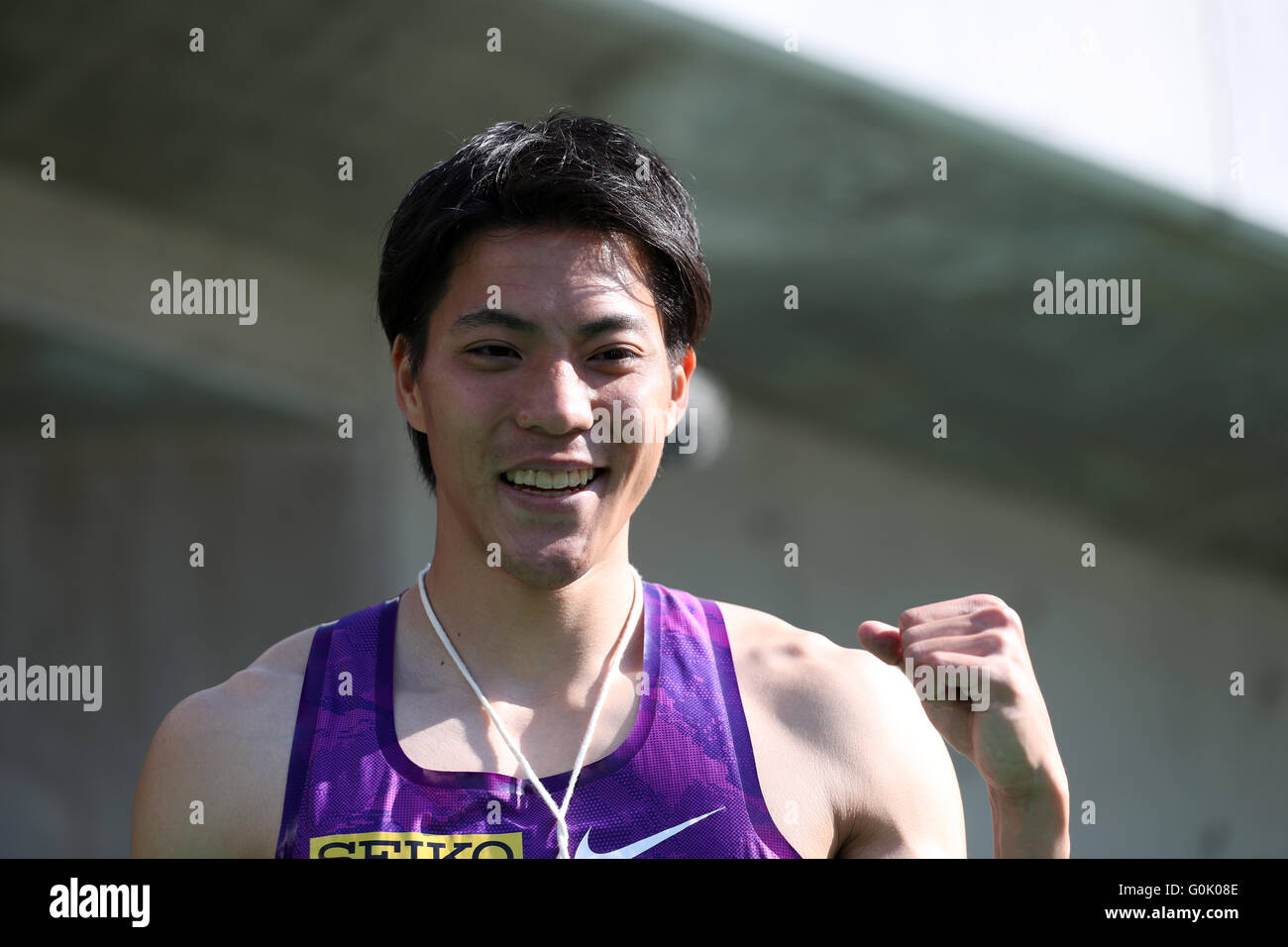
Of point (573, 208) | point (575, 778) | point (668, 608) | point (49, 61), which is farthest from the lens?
point (49, 61)

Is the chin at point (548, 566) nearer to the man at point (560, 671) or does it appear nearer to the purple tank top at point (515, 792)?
the man at point (560, 671)

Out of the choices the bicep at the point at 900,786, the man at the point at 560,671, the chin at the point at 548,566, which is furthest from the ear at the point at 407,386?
the bicep at the point at 900,786

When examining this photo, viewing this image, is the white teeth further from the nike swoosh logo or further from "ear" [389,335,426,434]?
the nike swoosh logo

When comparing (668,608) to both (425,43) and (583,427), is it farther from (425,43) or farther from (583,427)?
(425,43)

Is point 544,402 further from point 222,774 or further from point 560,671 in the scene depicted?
point 222,774

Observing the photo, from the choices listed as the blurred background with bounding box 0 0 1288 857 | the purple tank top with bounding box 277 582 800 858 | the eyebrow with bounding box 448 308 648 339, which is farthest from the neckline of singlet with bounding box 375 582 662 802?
the blurred background with bounding box 0 0 1288 857

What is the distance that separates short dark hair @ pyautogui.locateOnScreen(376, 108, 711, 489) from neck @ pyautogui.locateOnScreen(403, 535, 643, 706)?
1.29 ft

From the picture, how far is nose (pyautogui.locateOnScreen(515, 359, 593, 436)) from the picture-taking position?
1943 mm

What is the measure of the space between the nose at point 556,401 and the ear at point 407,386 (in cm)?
29

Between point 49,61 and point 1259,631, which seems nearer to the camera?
point 49,61

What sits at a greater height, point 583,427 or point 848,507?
point 848,507

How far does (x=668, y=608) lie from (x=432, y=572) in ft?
1.40
